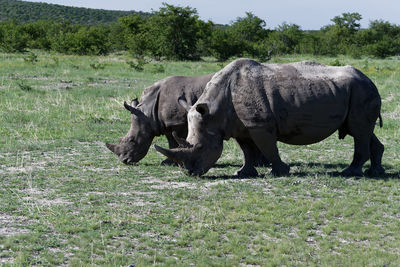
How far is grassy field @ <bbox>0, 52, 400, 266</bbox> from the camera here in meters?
6.27

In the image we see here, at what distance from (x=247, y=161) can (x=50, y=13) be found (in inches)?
4581

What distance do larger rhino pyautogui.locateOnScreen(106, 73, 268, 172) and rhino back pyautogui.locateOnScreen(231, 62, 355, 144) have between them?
144 centimetres

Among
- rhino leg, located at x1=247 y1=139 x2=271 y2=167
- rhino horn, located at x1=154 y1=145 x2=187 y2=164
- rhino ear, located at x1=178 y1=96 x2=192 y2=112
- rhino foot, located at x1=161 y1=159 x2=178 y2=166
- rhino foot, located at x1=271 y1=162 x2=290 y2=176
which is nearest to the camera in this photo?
rhino horn, located at x1=154 y1=145 x2=187 y2=164

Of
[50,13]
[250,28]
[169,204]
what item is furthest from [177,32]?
[50,13]

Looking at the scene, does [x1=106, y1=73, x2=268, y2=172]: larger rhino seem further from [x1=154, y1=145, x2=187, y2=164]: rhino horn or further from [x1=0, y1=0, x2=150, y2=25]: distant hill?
[x1=0, y1=0, x2=150, y2=25]: distant hill

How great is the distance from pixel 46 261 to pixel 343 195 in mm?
4679

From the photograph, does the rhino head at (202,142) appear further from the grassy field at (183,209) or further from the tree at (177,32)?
the tree at (177,32)

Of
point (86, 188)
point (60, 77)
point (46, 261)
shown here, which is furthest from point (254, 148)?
point (60, 77)

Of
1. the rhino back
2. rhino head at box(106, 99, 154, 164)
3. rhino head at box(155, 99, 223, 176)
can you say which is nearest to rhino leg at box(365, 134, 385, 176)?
the rhino back

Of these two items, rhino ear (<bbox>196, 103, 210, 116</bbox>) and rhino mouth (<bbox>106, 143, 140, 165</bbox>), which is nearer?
rhino ear (<bbox>196, 103, 210, 116</bbox>)

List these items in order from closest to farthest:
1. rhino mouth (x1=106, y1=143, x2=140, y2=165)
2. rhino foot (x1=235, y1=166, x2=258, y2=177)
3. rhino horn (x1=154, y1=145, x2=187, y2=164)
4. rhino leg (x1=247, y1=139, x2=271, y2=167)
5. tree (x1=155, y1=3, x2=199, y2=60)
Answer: rhino horn (x1=154, y1=145, x2=187, y2=164)
rhino foot (x1=235, y1=166, x2=258, y2=177)
rhino leg (x1=247, y1=139, x2=271, y2=167)
rhino mouth (x1=106, y1=143, x2=140, y2=165)
tree (x1=155, y1=3, x2=199, y2=60)

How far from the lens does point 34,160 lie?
11164 mm

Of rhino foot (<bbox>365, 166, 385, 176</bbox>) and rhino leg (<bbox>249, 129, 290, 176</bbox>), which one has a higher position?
rhino leg (<bbox>249, 129, 290, 176</bbox>)

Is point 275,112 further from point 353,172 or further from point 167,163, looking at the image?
point 167,163
